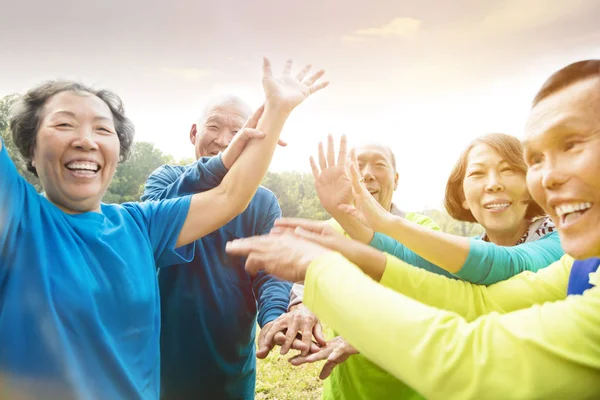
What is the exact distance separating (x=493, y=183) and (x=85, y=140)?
2.22 m

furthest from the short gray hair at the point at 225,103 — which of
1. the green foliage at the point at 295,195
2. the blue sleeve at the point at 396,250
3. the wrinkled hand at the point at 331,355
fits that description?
the green foliage at the point at 295,195

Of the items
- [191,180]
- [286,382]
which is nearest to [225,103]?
[191,180]

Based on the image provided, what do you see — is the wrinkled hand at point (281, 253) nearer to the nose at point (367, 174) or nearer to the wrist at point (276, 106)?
the wrist at point (276, 106)

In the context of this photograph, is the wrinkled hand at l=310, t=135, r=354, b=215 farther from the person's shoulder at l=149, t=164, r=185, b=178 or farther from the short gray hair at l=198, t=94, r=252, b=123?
the person's shoulder at l=149, t=164, r=185, b=178

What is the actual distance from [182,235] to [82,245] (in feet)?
1.69

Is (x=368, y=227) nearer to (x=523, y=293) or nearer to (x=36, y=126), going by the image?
(x=523, y=293)

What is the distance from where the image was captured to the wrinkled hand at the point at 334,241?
163cm

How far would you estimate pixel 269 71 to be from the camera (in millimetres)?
2352

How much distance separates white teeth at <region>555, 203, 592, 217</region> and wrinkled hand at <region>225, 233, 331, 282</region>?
0.76 metres

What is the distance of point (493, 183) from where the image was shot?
7.70 feet

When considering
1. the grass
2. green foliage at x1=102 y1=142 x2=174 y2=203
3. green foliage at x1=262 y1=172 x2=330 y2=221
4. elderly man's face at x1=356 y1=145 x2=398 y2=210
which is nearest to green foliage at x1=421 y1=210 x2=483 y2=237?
green foliage at x1=262 y1=172 x2=330 y2=221

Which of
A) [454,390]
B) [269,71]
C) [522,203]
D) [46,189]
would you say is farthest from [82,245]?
[522,203]

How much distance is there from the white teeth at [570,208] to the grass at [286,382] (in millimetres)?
6036

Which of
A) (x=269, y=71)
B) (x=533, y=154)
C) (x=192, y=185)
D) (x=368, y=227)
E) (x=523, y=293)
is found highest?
(x=269, y=71)
